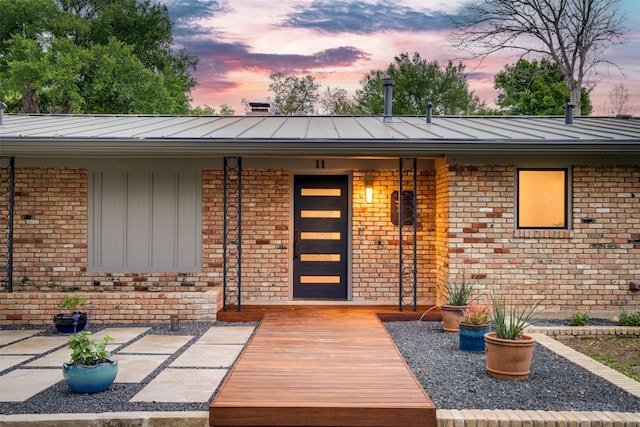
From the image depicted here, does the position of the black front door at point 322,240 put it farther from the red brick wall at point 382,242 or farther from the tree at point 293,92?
the tree at point 293,92

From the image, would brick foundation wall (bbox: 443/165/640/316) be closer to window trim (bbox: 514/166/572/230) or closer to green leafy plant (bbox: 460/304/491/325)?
window trim (bbox: 514/166/572/230)

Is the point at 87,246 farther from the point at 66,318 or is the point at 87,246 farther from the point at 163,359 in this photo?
the point at 163,359

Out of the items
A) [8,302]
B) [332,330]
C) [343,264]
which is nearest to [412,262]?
[343,264]

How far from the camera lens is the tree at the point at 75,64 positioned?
22.1 metres

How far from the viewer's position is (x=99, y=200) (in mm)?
8578

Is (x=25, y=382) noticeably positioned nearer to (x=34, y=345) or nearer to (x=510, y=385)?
(x=34, y=345)

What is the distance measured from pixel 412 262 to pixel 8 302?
19.3 ft

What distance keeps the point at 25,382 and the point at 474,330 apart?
4.48m

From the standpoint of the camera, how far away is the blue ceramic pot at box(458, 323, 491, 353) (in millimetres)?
6055

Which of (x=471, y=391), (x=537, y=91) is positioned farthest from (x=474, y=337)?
(x=537, y=91)

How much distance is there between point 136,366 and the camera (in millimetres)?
5543

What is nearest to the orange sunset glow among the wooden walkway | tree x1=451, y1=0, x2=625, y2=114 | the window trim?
tree x1=451, y1=0, x2=625, y2=114

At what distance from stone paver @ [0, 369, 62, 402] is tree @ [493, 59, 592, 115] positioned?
67.5 feet

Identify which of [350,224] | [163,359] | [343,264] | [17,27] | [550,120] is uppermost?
[17,27]
